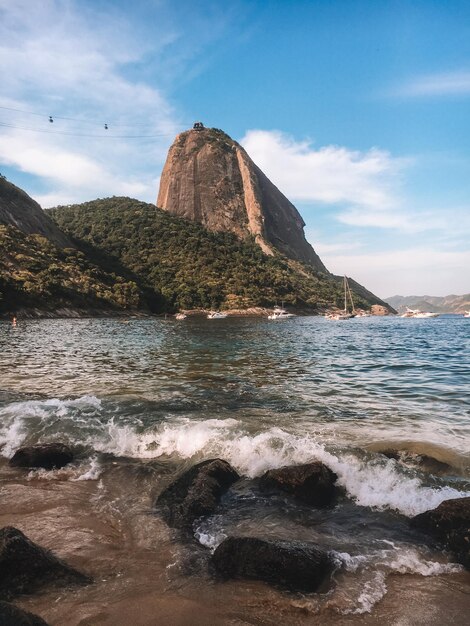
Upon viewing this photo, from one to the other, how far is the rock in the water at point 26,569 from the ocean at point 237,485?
21 centimetres

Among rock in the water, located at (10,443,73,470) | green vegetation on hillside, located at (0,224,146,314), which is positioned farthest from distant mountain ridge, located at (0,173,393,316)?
rock in the water, located at (10,443,73,470)

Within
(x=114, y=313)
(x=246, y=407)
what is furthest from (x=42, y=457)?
(x=114, y=313)

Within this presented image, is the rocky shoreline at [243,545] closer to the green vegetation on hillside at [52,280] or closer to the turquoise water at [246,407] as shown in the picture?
the turquoise water at [246,407]

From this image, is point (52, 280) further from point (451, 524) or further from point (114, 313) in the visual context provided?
point (451, 524)

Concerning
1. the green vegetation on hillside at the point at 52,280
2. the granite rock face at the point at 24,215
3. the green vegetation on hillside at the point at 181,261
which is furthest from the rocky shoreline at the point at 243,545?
the granite rock face at the point at 24,215

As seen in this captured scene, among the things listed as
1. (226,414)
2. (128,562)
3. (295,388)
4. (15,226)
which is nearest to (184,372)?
(295,388)

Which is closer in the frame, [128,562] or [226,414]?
[128,562]

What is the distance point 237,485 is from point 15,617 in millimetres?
5374

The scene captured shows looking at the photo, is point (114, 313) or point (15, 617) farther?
point (114, 313)

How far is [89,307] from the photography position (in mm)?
93750

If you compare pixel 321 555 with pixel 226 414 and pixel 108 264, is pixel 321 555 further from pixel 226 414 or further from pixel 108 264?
pixel 108 264

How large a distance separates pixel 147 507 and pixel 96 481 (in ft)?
6.31

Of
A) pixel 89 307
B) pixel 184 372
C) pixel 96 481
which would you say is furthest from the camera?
pixel 89 307

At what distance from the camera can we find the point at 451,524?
A: 6562 mm
